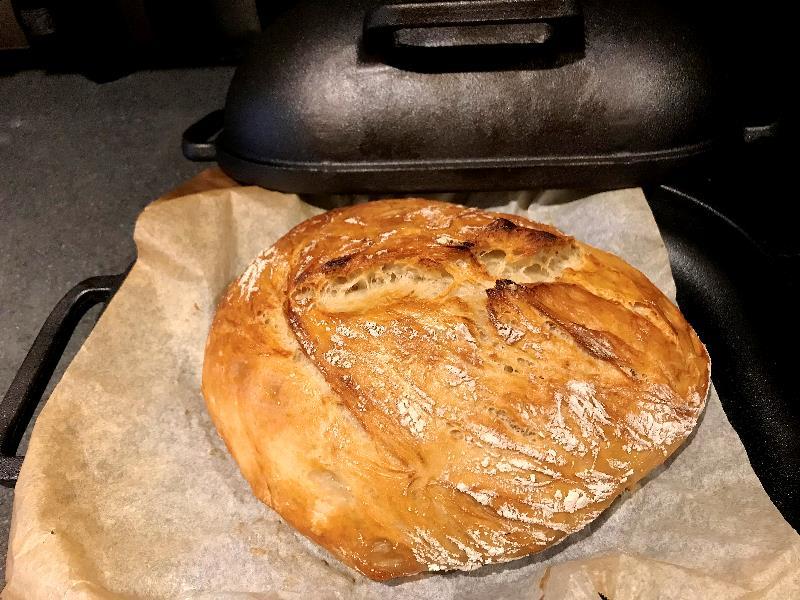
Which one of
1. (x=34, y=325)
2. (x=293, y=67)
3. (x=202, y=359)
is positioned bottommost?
(x=34, y=325)

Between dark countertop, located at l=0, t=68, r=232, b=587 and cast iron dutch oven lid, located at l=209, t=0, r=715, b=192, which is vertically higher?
cast iron dutch oven lid, located at l=209, t=0, r=715, b=192

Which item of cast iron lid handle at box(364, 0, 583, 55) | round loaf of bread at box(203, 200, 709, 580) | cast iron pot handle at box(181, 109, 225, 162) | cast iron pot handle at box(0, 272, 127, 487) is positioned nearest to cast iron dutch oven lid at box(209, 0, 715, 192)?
cast iron lid handle at box(364, 0, 583, 55)

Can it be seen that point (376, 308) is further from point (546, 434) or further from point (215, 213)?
point (215, 213)

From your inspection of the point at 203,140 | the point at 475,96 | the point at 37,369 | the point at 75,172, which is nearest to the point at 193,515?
the point at 37,369

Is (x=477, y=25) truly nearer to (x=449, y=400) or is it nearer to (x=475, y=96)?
(x=475, y=96)

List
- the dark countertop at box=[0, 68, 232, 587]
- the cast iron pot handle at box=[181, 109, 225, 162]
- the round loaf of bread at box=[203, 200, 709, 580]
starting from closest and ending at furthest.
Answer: the round loaf of bread at box=[203, 200, 709, 580], the cast iron pot handle at box=[181, 109, 225, 162], the dark countertop at box=[0, 68, 232, 587]

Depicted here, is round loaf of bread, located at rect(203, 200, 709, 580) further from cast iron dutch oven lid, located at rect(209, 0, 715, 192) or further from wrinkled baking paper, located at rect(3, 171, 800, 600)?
cast iron dutch oven lid, located at rect(209, 0, 715, 192)

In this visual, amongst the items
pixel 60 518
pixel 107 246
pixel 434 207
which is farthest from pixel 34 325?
pixel 434 207
